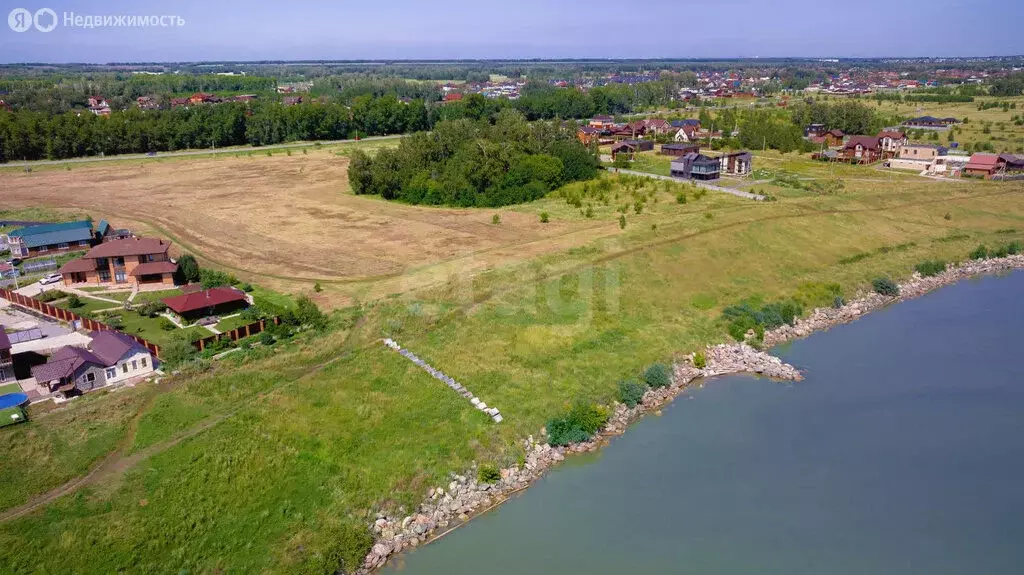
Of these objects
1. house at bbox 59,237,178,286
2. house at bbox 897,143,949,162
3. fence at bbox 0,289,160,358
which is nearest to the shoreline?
fence at bbox 0,289,160,358

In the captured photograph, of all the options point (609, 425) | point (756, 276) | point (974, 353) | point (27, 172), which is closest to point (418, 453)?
point (609, 425)

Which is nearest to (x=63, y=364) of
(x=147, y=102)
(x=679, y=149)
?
(x=679, y=149)

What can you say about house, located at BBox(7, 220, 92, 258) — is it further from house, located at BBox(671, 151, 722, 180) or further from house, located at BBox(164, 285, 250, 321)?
house, located at BBox(671, 151, 722, 180)

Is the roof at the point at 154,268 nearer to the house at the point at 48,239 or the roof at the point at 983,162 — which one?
the house at the point at 48,239

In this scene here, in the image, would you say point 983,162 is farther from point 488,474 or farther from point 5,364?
point 5,364

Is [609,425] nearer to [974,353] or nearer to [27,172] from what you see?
[974,353]

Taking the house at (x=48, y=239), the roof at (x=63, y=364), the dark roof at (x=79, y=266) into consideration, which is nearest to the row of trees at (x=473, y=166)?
the house at (x=48, y=239)
